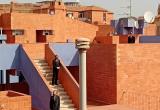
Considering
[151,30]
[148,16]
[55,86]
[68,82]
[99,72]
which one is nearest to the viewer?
[68,82]

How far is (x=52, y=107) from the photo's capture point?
→ 47.4ft

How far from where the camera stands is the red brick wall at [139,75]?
693 inches

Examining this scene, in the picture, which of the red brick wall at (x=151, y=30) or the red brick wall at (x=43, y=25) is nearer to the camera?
the red brick wall at (x=43, y=25)

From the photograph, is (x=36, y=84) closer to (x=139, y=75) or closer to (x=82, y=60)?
(x=139, y=75)

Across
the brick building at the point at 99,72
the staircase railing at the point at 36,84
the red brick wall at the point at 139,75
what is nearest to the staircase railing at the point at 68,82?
the brick building at the point at 99,72

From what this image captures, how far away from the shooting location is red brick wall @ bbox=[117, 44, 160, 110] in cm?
1759

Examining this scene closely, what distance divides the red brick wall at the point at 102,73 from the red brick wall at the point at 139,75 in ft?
0.96

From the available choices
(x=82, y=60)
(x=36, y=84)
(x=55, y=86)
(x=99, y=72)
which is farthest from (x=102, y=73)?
(x=82, y=60)

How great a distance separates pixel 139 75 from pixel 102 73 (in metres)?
1.63

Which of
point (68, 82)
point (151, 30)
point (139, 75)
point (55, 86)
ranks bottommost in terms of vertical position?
point (55, 86)

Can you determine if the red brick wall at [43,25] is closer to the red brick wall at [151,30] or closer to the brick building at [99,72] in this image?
the red brick wall at [151,30]

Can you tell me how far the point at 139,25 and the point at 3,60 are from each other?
47.7 feet

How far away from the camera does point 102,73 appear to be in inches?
Answer: 719

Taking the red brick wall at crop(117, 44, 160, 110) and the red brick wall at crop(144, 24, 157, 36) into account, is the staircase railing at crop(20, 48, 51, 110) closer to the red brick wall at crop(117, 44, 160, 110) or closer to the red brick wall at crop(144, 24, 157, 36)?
the red brick wall at crop(117, 44, 160, 110)
